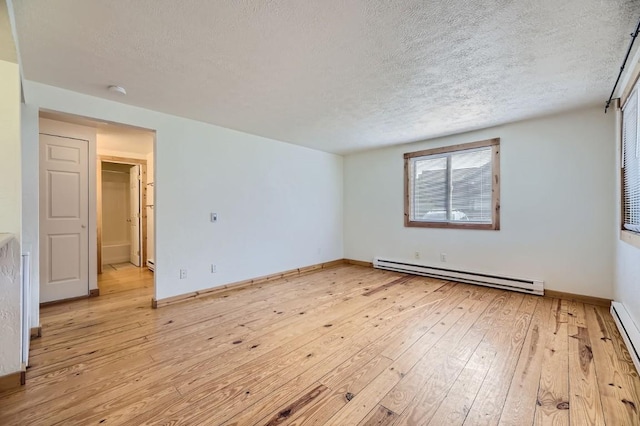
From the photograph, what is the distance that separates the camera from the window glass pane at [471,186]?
4.04 m

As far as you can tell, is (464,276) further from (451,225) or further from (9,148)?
(9,148)

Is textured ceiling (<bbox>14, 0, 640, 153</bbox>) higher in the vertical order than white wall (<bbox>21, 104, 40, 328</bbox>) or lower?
higher

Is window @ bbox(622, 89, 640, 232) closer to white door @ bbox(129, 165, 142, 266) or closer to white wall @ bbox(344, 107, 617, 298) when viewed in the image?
white wall @ bbox(344, 107, 617, 298)

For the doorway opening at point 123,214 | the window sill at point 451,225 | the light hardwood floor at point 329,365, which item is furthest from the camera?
the doorway opening at point 123,214

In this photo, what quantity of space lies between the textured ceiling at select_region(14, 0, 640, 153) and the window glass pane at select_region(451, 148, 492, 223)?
95cm

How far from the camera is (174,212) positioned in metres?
3.42

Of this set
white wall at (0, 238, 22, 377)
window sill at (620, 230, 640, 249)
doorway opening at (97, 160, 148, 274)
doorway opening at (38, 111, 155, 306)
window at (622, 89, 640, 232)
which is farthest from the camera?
doorway opening at (97, 160, 148, 274)

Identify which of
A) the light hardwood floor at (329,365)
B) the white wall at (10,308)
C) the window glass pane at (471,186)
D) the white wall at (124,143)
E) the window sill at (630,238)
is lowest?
the light hardwood floor at (329,365)

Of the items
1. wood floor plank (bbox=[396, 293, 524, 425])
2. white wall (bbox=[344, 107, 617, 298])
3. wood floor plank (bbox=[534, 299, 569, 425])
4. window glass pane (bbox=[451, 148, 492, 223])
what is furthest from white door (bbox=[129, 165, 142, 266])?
wood floor plank (bbox=[534, 299, 569, 425])

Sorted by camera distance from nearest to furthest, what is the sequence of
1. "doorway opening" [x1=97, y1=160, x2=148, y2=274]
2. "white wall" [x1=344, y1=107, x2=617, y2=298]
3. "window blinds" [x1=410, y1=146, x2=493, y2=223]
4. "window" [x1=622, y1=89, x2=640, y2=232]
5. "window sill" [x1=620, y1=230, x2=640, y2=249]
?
"window sill" [x1=620, y1=230, x2=640, y2=249]
"window" [x1=622, y1=89, x2=640, y2=232]
"white wall" [x1=344, y1=107, x2=617, y2=298]
"window blinds" [x1=410, y1=146, x2=493, y2=223]
"doorway opening" [x1=97, y1=160, x2=148, y2=274]

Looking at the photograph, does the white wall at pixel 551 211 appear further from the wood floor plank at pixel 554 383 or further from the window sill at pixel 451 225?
the wood floor plank at pixel 554 383

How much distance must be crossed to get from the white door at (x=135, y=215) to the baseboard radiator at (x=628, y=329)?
6.92m

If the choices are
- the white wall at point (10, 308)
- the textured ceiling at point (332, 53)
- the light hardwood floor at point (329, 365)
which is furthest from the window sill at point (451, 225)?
the white wall at point (10, 308)

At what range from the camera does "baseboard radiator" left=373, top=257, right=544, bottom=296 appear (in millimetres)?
3600
